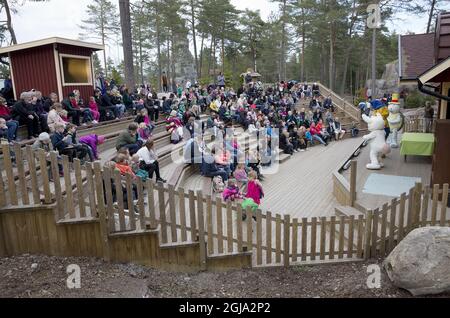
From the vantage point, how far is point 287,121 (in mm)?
19297

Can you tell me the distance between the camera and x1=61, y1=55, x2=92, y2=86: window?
1241 centimetres

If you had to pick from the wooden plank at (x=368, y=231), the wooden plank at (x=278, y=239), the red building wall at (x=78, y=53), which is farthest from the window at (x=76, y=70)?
the wooden plank at (x=368, y=231)

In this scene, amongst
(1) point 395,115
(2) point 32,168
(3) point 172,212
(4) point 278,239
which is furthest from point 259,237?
(1) point 395,115

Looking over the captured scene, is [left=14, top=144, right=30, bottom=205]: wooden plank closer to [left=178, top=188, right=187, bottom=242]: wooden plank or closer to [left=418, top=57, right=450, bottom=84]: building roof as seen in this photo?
[left=178, top=188, right=187, bottom=242]: wooden plank

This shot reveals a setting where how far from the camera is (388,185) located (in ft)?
30.9

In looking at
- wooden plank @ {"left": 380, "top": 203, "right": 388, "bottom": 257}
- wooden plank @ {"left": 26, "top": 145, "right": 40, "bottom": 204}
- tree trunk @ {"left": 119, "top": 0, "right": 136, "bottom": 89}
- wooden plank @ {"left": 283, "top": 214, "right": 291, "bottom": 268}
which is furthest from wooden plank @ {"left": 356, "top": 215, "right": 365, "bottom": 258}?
tree trunk @ {"left": 119, "top": 0, "right": 136, "bottom": 89}

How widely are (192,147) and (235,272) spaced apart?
5066mm

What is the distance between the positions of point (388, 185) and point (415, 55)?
613 centimetres

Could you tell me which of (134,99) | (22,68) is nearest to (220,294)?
(22,68)

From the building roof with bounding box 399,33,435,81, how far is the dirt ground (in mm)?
7746

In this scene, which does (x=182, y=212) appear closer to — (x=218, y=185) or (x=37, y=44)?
(x=218, y=185)

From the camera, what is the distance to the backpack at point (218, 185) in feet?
31.5
